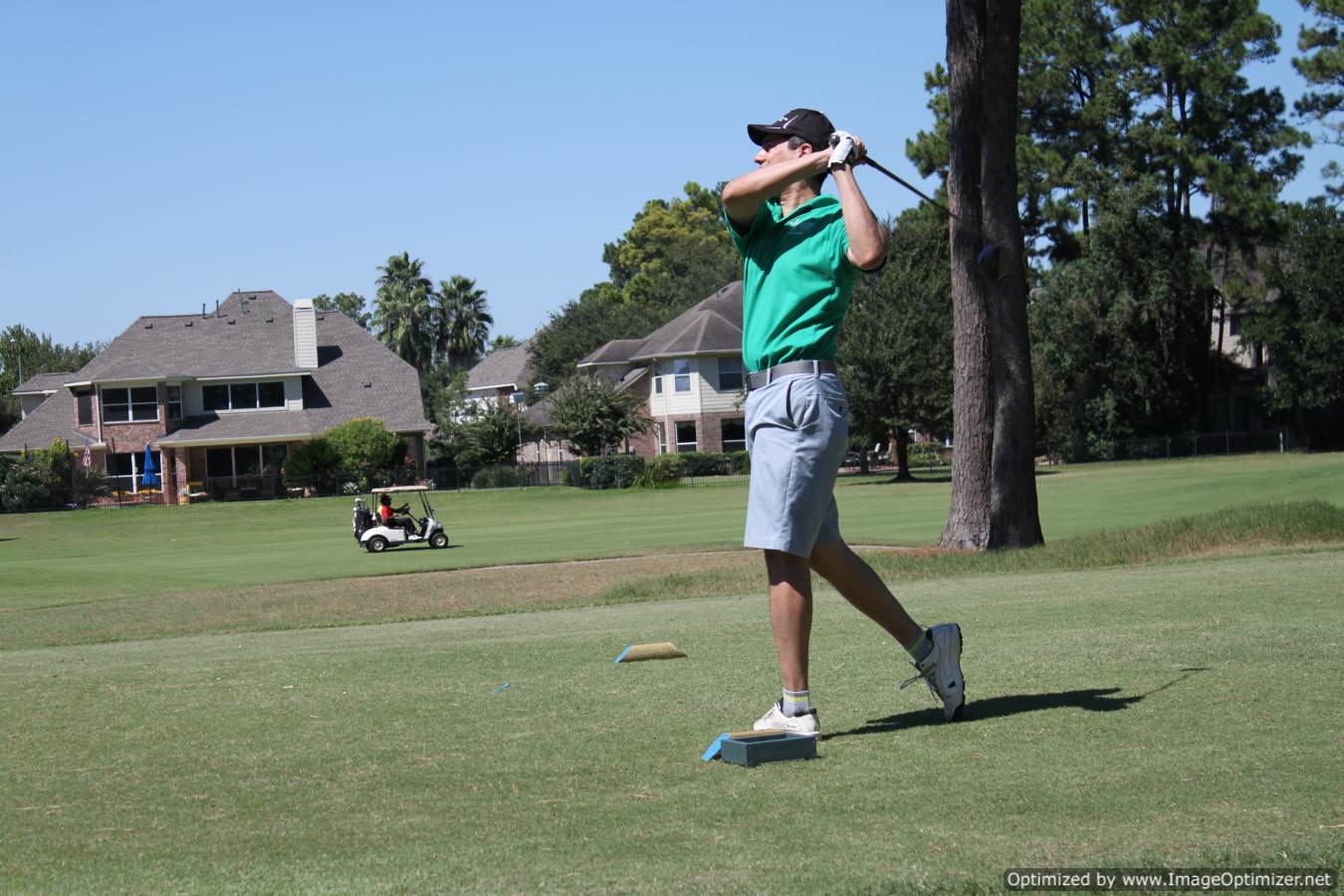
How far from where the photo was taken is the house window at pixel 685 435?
7600 centimetres

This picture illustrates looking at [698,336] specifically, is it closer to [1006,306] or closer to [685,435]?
[685,435]

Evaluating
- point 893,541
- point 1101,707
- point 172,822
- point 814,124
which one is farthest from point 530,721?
point 893,541

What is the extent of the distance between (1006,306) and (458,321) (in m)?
96.2

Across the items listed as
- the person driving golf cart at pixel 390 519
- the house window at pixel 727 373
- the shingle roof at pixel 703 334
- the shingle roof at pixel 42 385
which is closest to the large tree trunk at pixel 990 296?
the person driving golf cart at pixel 390 519

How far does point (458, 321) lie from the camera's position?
367 ft

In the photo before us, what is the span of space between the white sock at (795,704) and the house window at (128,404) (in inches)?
2468

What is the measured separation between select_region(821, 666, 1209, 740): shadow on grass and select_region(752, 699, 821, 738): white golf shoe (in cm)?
16

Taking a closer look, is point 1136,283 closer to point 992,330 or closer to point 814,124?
point 992,330

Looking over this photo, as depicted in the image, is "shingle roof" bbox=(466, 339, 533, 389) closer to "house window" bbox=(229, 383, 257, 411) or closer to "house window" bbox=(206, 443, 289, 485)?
"house window" bbox=(229, 383, 257, 411)

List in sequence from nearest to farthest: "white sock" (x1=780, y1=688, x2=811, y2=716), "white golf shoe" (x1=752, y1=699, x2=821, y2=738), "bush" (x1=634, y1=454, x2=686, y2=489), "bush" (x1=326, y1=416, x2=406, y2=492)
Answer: "white golf shoe" (x1=752, y1=699, x2=821, y2=738) < "white sock" (x1=780, y1=688, x2=811, y2=716) < "bush" (x1=634, y1=454, x2=686, y2=489) < "bush" (x1=326, y1=416, x2=406, y2=492)

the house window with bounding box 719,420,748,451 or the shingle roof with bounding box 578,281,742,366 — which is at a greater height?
the shingle roof with bounding box 578,281,742,366

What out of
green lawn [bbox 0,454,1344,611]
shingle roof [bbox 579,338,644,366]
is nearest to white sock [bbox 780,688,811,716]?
green lawn [bbox 0,454,1344,611]

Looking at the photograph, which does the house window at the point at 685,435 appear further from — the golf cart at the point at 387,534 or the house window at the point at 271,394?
the golf cart at the point at 387,534

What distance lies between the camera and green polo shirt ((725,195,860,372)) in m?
5.31
